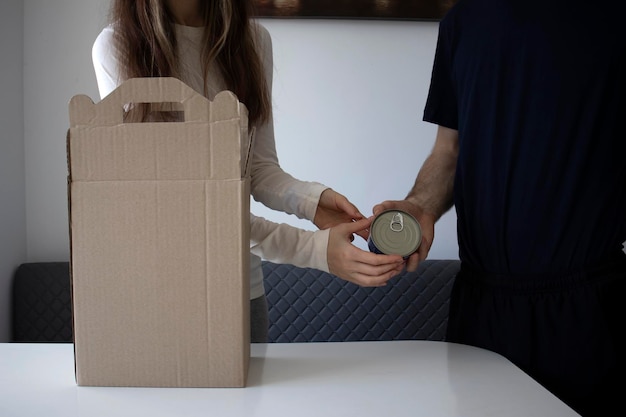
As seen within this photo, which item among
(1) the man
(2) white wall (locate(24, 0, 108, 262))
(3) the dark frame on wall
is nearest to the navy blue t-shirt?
(1) the man

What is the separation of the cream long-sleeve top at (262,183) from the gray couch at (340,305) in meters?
0.96

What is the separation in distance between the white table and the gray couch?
1362 millimetres

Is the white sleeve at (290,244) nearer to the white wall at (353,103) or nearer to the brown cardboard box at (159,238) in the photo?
the brown cardboard box at (159,238)

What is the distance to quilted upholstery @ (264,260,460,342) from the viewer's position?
2.27 meters

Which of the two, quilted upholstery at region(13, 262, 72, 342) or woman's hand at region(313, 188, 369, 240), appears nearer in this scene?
woman's hand at region(313, 188, 369, 240)

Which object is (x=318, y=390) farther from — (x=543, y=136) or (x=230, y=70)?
(x=230, y=70)

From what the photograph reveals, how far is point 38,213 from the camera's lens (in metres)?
2.28

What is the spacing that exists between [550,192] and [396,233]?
310 millimetres

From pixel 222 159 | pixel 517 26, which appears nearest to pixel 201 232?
pixel 222 159

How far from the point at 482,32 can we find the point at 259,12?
4.17ft

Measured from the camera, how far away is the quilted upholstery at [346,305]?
7.43ft

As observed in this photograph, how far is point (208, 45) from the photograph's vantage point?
124cm

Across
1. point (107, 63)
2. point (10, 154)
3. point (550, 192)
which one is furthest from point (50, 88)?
point (550, 192)

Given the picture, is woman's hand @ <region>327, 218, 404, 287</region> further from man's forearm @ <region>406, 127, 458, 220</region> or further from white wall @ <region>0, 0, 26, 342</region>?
white wall @ <region>0, 0, 26, 342</region>
